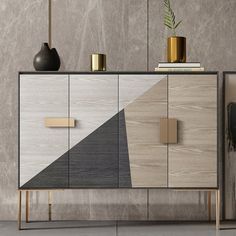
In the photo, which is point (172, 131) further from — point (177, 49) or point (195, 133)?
point (177, 49)

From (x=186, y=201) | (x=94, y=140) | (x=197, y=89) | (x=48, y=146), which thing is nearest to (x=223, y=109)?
(x=197, y=89)

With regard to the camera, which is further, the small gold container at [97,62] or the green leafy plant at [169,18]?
the green leafy plant at [169,18]

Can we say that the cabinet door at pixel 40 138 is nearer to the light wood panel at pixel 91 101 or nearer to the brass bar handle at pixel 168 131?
the light wood panel at pixel 91 101

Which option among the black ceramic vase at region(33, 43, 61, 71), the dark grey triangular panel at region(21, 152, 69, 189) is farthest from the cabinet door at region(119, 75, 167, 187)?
the black ceramic vase at region(33, 43, 61, 71)

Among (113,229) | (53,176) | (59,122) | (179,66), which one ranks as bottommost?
(113,229)

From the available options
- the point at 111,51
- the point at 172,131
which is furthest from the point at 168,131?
the point at 111,51

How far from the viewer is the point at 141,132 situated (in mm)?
3371

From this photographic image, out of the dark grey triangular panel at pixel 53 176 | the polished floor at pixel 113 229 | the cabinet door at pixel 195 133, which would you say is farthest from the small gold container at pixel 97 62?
the polished floor at pixel 113 229

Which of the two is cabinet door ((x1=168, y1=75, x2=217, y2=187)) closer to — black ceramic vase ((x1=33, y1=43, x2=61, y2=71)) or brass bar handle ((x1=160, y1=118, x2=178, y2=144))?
brass bar handle ((x1=160, y1=118, x2=178, y2=144))

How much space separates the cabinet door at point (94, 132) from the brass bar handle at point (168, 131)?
29 cm

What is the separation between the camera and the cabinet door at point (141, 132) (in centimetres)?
337

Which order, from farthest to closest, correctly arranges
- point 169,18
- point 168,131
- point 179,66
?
point 169,18
point 179,66
point 168,131

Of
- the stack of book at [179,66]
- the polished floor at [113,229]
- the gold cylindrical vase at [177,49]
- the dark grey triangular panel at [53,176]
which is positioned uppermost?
the gold cylindrical vase at [177,49]

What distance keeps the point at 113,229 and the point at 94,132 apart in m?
0.65
